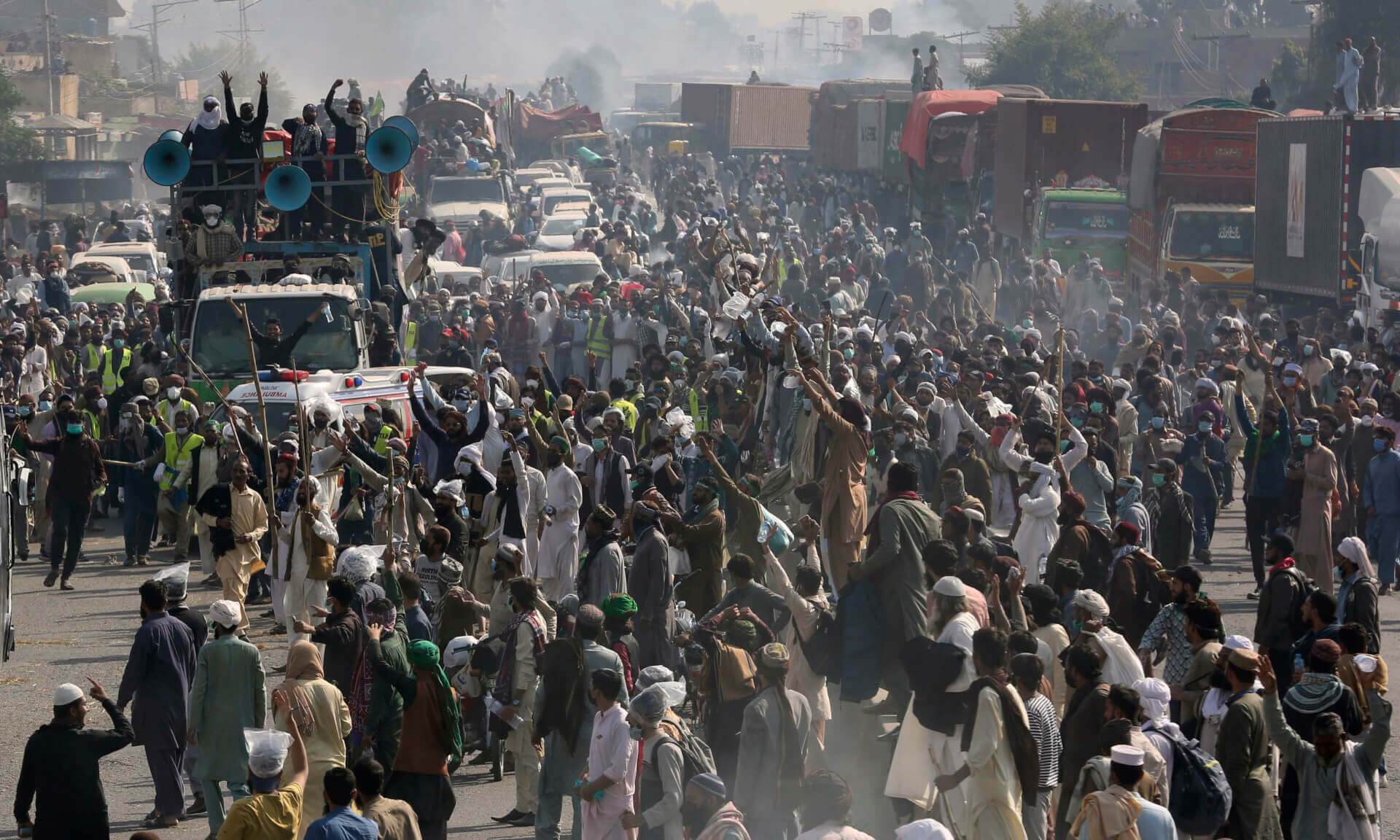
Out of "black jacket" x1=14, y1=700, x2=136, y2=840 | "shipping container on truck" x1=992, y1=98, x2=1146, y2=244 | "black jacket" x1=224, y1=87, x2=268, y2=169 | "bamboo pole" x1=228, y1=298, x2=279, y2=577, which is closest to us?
"black jacket" x1=14, y1=700, x2=136, y2=840

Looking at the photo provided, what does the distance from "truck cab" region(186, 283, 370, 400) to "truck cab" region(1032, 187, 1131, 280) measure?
642 inches

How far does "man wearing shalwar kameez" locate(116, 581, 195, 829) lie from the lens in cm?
958

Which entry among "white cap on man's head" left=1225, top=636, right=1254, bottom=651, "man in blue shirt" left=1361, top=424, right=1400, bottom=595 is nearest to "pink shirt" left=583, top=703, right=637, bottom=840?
"white cap on man's head" left=1225, top=636, right=1254, bottom=651

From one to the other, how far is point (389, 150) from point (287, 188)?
1.18m

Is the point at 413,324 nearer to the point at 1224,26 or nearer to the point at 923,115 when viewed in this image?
the point at 923,115

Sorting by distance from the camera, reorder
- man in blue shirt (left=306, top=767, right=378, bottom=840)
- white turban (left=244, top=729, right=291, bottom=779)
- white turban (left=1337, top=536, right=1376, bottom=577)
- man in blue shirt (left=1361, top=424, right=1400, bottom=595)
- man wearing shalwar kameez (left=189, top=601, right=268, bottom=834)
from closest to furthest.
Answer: man in blue shirt (left=306, top=767, right=378, bottom=840)
white turban (left=244, top=729, right=291, bottom=779)
man wearing shalwar kameez (left=189, top=601, right=268, bottom=834)
white turban (left=1337, top=536, right=1376, bottom=577)
man in blue shirt (left=1361, top=424, right=1400, bottom=595)

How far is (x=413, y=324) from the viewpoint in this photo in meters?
23.9

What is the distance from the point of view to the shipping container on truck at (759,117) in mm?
72062

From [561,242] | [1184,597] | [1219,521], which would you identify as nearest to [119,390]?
[1219,521]

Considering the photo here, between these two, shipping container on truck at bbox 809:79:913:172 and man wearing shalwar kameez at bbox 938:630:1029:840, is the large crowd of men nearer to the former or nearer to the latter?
man wearing shalwar kameez at bbox 938:630:1029:840

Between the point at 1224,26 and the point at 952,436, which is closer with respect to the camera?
the point at 952,436

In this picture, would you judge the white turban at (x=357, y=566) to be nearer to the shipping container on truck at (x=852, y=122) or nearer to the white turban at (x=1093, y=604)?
the white turban at (x=1093, y=604)

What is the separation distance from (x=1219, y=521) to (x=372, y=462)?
8.35 meters

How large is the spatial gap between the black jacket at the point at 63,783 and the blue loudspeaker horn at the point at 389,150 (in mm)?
11883
